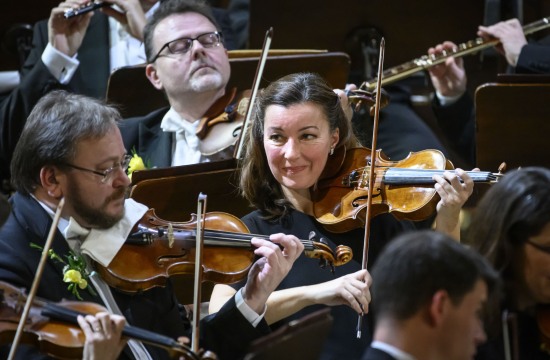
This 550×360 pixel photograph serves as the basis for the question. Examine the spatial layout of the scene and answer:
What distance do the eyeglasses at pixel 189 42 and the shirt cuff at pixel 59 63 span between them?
1.37 feet

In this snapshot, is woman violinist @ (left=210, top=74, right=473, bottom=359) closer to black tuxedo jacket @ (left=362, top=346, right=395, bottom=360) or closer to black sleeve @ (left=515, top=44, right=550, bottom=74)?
black tuxedo jacket @ (left=362, top=346, right=395, bottom=360)

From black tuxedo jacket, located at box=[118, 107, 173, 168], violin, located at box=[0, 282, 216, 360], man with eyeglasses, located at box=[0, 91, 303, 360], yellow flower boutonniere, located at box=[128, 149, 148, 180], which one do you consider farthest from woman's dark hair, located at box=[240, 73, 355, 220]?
violin, located at box=[0, 282, 216, 360]

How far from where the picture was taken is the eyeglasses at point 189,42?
12.0ft

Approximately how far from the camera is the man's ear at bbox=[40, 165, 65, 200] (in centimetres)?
259

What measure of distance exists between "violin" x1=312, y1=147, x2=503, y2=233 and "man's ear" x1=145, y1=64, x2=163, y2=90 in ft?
3.25

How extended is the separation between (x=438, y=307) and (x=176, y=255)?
0.95 metres

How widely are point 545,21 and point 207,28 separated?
1.20 m

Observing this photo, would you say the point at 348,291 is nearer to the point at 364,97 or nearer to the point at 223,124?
the point at 364,97

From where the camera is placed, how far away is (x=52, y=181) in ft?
8.55

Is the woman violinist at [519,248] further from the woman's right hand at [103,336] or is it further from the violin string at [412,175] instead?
the woman's right hand at [103,336]

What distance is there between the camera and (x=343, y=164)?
296cm

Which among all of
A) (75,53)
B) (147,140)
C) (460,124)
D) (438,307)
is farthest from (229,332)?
(75,53)

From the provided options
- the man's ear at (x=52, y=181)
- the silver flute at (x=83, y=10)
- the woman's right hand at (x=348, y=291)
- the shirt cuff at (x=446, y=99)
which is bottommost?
the woman's right hand at (x=348, y=291)

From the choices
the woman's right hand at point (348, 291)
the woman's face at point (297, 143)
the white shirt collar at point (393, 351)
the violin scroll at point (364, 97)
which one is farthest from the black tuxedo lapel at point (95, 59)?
the white shirt collar at point (393, 351)
